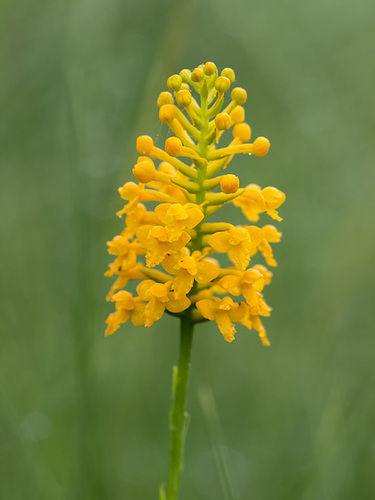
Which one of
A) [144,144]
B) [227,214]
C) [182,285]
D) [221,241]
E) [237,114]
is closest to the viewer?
[182,285]

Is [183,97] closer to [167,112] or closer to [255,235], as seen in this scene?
[167,112]

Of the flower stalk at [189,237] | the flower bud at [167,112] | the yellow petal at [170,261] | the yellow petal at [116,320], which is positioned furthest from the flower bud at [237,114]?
the yellow petal at [116,320]

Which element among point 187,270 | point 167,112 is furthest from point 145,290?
point 167,112

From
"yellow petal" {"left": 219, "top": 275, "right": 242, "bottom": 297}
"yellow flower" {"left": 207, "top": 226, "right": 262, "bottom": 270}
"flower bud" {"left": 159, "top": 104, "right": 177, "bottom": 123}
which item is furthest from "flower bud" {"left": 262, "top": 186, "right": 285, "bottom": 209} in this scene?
"flower bud" {"left": 159, "top": 104, "right": 177, "bottom": 123}

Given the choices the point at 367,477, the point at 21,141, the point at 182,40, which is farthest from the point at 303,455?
the point at 21,141

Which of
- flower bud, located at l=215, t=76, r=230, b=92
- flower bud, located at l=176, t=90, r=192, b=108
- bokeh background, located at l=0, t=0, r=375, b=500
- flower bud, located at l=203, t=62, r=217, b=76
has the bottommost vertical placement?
bokeh background, located at l=0, t=0, r=375, b=500

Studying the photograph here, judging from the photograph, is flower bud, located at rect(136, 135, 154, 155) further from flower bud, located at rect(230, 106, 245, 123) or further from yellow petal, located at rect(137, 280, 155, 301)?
yellow petal, located at rect(137, 280, 155, 301)

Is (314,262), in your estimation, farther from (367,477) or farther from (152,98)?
(152,98)
